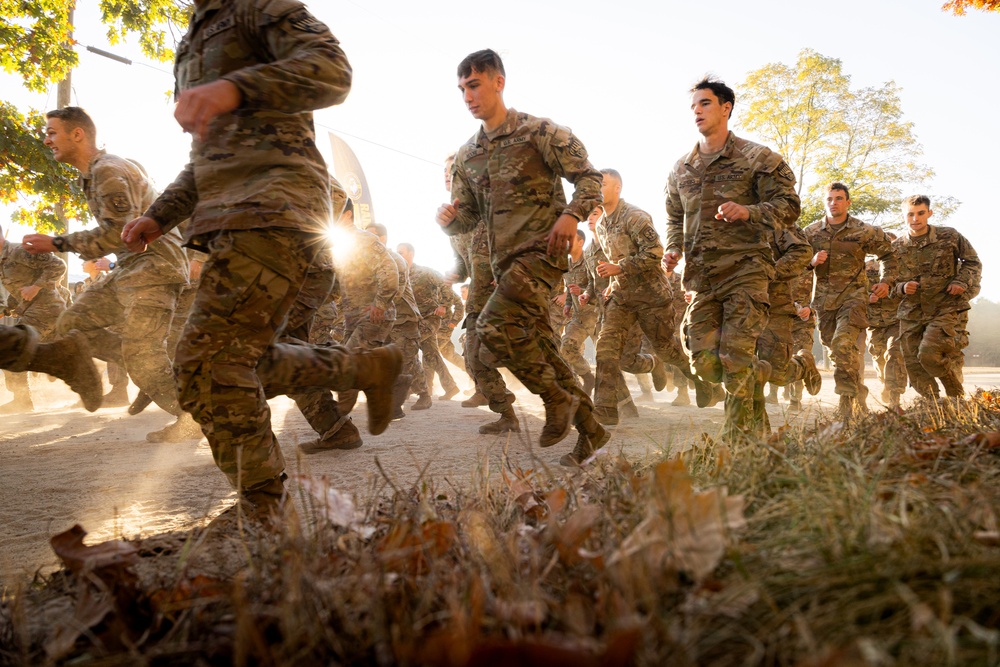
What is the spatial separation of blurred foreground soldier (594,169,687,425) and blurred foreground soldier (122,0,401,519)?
3.94 m

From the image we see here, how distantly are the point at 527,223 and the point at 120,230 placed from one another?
2.82m

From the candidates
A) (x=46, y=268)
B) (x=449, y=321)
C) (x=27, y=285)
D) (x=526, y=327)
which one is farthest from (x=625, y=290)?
(x=27, y=285)

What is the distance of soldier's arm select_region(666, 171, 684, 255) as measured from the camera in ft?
16.4

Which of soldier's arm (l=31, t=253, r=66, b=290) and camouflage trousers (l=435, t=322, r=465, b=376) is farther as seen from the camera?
camouflage trousers (l=435, t=322, r=465, b=376)

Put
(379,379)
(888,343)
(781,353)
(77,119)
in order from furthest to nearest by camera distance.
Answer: (888,343)
(781,353)
(77,119)
(379,379)

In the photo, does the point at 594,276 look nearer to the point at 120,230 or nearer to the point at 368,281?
the point at 368,281

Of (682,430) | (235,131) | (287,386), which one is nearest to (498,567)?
(287,386)

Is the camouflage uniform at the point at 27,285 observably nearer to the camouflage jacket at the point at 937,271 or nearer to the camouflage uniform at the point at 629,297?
the camouflage uniform at the point at 629,297

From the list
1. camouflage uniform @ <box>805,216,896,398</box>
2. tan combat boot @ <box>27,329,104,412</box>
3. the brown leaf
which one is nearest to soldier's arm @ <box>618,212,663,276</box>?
camouflage uniform @ <box>805,216,896,398</box>

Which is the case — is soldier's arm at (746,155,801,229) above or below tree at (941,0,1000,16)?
below

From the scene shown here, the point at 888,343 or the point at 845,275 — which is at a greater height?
the point at 845,275

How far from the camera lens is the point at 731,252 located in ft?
14.5

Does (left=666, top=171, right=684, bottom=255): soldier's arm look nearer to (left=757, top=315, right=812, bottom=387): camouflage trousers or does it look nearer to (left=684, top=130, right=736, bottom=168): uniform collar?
(left=684, top=130, right=736, bottom=168): uniform collar

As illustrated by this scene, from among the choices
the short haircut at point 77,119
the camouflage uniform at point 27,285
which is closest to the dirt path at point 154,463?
the camouflage uniform at point 27,285
